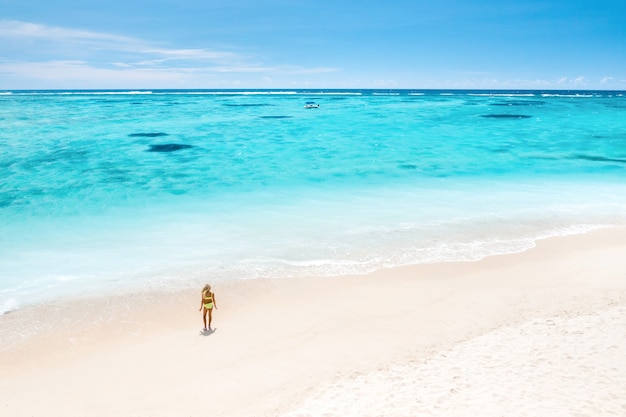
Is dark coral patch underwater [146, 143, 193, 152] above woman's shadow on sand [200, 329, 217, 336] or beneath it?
above

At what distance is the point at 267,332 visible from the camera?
407 inches

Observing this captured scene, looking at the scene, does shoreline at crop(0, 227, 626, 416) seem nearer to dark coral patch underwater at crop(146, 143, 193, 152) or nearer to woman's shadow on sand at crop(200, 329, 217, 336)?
woman's shadow on sand at crop(200, 329, 217, 336)

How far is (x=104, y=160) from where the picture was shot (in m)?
34.1

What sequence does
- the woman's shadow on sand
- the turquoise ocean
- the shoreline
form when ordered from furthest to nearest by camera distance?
the turquoise ocean → the woman's shadow on sand → the shoreline

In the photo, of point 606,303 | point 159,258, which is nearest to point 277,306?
point 159,258

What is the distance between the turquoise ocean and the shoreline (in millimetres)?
1176

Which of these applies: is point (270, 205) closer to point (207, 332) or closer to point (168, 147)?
point (207, 332)

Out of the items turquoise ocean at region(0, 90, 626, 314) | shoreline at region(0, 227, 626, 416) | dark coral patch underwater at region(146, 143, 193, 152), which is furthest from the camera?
dark coral patch underwater at region(146, 143, 193, 152)

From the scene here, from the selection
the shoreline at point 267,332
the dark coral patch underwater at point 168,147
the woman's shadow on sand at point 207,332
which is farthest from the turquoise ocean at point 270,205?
the woman's shadow on sand at point 207,332

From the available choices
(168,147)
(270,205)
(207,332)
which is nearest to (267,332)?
(207,332)

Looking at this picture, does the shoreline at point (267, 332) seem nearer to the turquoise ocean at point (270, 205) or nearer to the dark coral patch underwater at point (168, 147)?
the turquoise ocean at point (270, 205)

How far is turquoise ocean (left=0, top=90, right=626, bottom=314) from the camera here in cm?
1418

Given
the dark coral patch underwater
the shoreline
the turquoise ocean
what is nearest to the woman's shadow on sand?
the shoreline

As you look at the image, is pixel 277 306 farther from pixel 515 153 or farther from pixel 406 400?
pixel 515 153
